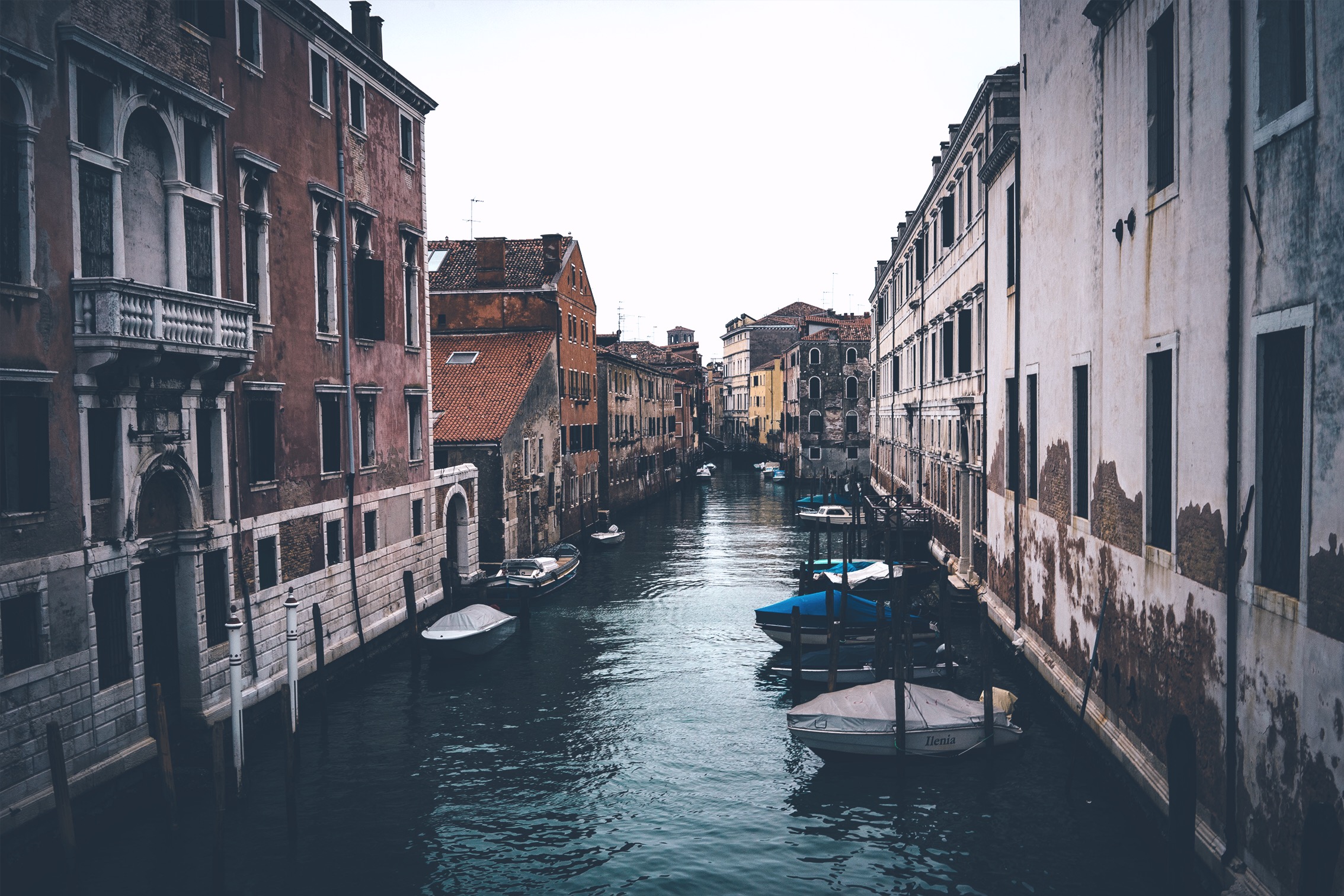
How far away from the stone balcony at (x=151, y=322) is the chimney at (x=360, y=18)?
36.5ft

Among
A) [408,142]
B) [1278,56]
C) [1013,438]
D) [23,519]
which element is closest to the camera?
[1278,56]

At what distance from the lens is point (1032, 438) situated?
16.7 metres

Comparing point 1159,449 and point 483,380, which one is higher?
point 483,380

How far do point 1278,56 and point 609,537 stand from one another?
30923 mm

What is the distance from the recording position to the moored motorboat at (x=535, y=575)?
972 inches

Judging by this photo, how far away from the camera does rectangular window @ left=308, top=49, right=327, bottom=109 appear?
1761 centimetres

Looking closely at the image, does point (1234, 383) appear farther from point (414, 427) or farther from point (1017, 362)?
point (414, 427)

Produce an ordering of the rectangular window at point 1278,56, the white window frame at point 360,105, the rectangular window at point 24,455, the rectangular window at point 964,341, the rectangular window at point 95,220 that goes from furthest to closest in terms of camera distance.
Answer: the rectangular window at point 964,341 → the white window frame at point 360,105 → the rectangular window at point 95,220 → the rectangular window at point 24,455 → the rectangular window at point 1278,56

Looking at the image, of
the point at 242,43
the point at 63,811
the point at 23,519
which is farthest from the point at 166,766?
the point at 242,43

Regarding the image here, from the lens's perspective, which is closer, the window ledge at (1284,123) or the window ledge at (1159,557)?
the window ledge at (1284,123)

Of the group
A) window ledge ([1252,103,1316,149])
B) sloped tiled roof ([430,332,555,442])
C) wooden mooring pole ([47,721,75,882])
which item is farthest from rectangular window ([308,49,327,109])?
window ledge ([1252,103,1316,149])

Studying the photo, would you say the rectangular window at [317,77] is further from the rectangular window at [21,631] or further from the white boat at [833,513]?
the white boat at [833,513]

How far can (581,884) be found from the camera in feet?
35.3

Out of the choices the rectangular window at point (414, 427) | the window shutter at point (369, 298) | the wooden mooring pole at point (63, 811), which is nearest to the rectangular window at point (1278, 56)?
the wooden mooring pole at point (63, 811)
